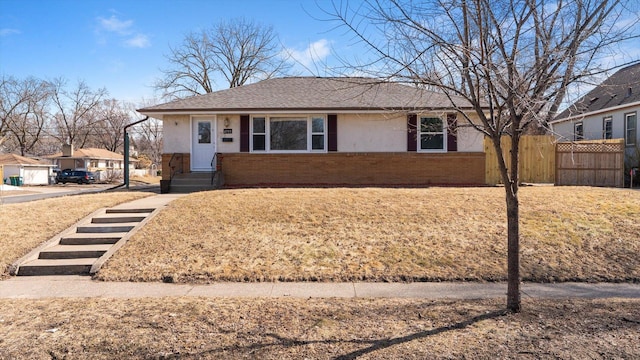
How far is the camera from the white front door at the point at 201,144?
48.4 feet

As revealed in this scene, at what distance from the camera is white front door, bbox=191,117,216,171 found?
1477cm

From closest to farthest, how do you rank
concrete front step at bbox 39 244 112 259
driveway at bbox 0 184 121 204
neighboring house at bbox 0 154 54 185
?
concrete front step at bbox 39 244 112 259 → driveway at bbox 0 184 121 204 → neighboring house at bbox 0 154 54 185

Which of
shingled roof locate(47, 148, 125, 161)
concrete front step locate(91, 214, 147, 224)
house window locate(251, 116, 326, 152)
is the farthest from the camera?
shingled roof locate(47, 148, 125, 161)

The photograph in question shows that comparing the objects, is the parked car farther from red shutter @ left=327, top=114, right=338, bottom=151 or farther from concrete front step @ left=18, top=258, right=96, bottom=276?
concrete front step @ left=18, top=258, right=96, bottom=276

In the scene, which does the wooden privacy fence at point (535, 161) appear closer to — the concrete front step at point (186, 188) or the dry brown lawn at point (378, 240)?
the dry brown lawn at point (378, 240)

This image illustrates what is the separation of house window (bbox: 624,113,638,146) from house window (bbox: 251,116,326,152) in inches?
604

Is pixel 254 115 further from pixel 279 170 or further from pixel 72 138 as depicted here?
pixel 72 138

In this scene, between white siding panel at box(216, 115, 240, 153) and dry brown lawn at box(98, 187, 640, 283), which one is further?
white siding panel at box(216, 115, 240, 153)

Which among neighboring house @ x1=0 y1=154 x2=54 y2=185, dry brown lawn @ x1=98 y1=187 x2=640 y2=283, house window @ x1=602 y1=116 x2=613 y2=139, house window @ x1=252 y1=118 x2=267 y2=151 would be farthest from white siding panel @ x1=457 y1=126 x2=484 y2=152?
neighboring house @ x1=0 y1=154 x2=54 y2=185

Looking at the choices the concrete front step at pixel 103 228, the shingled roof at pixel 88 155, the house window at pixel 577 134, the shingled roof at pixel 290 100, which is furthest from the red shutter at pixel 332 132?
the shingled roof at pixel 88 155

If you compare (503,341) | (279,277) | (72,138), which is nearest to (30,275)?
(279,277)

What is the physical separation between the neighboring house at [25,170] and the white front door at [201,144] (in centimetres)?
3288

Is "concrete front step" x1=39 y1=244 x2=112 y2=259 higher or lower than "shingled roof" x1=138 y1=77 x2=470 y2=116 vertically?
lower

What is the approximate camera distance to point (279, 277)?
20.3 feet
